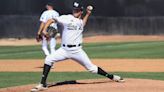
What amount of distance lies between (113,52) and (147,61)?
376 cm

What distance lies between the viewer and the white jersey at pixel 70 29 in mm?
8819

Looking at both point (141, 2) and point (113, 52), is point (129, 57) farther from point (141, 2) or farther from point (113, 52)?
point (141, 2)

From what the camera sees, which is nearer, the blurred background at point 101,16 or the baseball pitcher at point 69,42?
the baseball pitcher at point 69,42

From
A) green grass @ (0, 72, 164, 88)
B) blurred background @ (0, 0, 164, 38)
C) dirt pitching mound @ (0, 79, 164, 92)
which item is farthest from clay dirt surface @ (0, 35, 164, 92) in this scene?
green grass @ (0, 72, 164, 88)

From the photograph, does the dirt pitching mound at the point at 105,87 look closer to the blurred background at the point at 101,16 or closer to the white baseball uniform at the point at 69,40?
the white baseball uniform at the point at 69,40

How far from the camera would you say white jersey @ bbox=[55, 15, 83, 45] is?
8819mm

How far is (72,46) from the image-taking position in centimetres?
887

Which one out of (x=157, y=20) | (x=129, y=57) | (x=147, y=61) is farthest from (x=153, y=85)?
(x=157, y=20)

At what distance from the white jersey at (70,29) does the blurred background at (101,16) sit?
60.3 ft

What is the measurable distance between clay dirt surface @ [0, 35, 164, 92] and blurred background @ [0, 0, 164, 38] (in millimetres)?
446

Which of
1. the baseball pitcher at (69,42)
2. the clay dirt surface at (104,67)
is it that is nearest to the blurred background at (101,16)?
the clay dirt surface at (104,67)

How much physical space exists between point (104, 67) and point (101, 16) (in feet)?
44.5

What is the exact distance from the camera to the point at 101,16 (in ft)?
90.6

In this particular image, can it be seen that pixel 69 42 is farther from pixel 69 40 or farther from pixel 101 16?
pixel 101 16
